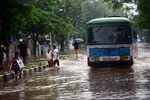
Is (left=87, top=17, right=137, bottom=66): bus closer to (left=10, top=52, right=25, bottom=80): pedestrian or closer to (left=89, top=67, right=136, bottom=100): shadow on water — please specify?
(left=10, top=52, right=25, bottom=80): pedestrian

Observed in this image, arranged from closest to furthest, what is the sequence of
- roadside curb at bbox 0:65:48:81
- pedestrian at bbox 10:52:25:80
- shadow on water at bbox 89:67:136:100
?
1. shadow on water at bbox 89:67:136:100
2. roadside curb at bbox 0:65:48:81
3. pedestrian at bbox 10:52:25:80

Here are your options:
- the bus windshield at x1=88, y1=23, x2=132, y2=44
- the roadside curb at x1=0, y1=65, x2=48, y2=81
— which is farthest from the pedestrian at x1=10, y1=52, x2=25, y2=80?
the bus windshield at x1=88, y1=23, x2=132, y2=44

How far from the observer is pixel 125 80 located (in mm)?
24438

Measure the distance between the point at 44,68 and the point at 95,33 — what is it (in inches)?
271

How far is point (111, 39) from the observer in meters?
34.9

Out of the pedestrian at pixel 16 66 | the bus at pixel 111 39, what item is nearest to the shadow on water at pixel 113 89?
the pedestrian at pixel 16 66

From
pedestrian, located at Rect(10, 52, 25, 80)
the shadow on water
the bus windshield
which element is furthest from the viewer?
the bus windshield

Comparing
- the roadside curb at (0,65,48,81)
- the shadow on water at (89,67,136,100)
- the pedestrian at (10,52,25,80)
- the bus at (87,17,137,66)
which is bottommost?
the roadside curb at (0,65,48,81)

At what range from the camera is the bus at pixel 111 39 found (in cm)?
3491

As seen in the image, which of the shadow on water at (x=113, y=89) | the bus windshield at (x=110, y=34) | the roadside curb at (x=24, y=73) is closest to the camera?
the shadow on water at (x=113, y=89)

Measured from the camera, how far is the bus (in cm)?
3491

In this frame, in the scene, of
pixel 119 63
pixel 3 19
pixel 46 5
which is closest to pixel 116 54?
pixel 119 63

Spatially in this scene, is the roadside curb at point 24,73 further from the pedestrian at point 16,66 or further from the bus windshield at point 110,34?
the bus windshield at point 110,34

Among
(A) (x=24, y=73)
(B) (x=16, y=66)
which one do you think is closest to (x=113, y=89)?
(B) (x=16, y=66)
